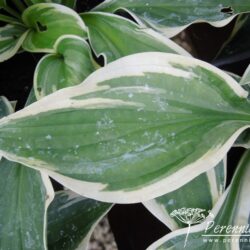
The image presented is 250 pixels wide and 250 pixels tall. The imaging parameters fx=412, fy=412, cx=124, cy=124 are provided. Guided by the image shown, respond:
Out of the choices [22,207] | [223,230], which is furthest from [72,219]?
[223,230]

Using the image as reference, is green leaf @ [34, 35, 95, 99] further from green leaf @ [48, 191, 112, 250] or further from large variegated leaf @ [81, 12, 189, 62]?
green leaf @ [48, 191, 112, 250]

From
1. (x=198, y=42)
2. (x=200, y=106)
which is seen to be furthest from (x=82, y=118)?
(x=198, y=42)

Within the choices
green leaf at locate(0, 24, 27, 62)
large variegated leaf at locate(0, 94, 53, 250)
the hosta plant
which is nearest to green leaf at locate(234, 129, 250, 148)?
the hosta plant

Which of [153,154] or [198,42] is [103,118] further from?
[198,42]

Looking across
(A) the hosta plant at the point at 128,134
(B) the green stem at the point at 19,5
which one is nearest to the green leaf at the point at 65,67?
(A) the hosta plant at the point at 128,134

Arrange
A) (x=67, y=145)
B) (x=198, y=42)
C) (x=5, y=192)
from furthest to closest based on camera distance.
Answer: (x=198, y=42) → (x=5, y=192) → (x=67, y=145)

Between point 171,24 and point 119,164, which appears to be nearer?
point 119,164
